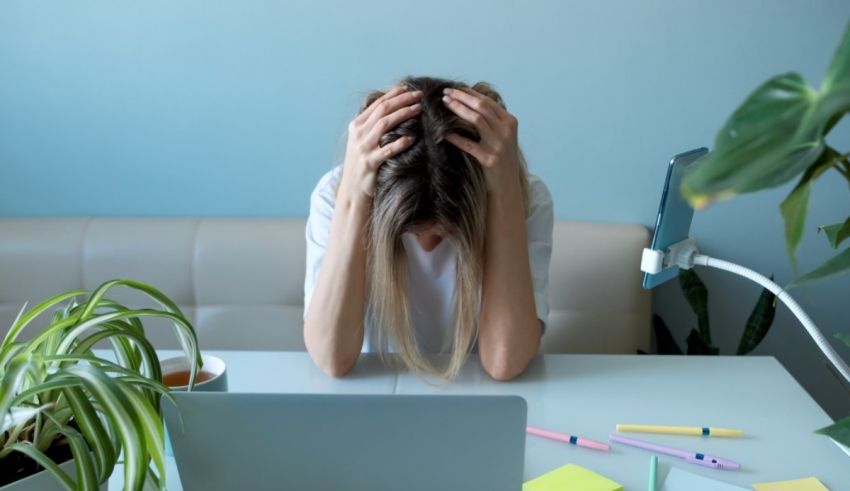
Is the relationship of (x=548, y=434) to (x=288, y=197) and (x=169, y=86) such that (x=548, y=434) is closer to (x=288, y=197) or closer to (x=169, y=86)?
(x=288, y=197)

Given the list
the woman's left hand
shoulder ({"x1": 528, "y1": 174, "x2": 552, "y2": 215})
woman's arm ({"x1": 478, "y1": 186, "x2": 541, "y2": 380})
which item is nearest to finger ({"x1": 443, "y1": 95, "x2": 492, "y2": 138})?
the woman's left hand

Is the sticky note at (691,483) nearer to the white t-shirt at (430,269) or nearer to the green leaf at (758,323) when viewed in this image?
the white t-shirt at (430,269)

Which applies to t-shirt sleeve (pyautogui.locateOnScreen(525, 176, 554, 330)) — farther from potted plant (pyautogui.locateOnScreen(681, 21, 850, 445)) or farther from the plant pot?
potted plant (pyautogui.locateOnScreen(681, 21, 850, 445))

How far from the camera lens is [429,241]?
1.77m

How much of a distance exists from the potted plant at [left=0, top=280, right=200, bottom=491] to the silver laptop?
0.19 ft

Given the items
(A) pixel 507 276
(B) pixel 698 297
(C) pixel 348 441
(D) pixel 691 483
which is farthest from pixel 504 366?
(B) pixel 698 297

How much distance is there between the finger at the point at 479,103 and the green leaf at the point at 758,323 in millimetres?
1056

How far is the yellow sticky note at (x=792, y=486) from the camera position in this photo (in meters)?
1.20

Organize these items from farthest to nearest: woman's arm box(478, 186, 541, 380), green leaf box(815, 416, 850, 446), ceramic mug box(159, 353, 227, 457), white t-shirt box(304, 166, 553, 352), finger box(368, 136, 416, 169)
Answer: white t-shirt box(304, 166, 553, 352)
woman's arm box(478, 186, 541, 380)
finger box(368, 136, 416, 169)
ceramic mug box(159, 353, 227, 457)
green leaf box(815, 416, 850, 446)

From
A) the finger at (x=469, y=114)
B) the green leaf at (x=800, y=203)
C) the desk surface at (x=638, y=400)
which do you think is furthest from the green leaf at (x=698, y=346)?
the green leaf at (x=800, y=203)

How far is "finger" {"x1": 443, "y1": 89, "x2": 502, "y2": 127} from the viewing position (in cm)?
159

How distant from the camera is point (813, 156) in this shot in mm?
491

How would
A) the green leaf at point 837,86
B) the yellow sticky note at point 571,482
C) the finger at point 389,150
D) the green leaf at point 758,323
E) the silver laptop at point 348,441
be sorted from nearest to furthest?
the green leaf at point 837,86, the silver laptop at point 348,441, the yellow sticky note at point 571,482, the finger at point 389,150, the green leaf at point 758,323

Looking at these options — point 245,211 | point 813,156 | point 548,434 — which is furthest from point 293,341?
point 813,156
